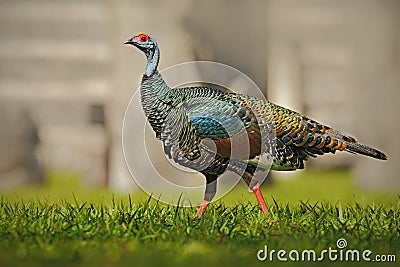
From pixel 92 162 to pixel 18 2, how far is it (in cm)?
208

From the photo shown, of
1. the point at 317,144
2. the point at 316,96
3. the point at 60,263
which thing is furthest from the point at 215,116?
the point at 316,96

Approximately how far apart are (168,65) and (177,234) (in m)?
2.71

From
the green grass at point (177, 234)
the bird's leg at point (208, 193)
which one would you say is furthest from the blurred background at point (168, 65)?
the bird's leg at point (208, 193)

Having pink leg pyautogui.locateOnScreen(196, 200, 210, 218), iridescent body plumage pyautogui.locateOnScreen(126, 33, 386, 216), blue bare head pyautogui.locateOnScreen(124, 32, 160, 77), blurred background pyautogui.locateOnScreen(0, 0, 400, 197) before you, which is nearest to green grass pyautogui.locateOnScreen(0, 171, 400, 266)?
pink leg pyautogui.locateOnScreen(196, 200, 210, 218)

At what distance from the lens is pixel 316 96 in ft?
24.3

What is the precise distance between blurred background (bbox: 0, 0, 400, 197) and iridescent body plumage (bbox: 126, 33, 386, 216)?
2357 millimetres

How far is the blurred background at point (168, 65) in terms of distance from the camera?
529 centimetres

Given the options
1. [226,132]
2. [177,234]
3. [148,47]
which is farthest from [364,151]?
[148,47]

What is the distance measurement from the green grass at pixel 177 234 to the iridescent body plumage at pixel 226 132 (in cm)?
19

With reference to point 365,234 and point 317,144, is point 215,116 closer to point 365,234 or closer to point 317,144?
point 317,144

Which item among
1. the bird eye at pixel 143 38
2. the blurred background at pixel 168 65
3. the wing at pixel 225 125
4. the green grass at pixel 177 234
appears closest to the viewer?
the green grass at pixel 177 234

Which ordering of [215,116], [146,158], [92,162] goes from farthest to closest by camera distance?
[92,162], [146,158], [215,116]

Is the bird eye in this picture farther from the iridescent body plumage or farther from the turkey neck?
the turkey neck

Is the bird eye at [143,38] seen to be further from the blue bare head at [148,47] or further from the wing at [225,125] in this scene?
the wing at [225,125]
